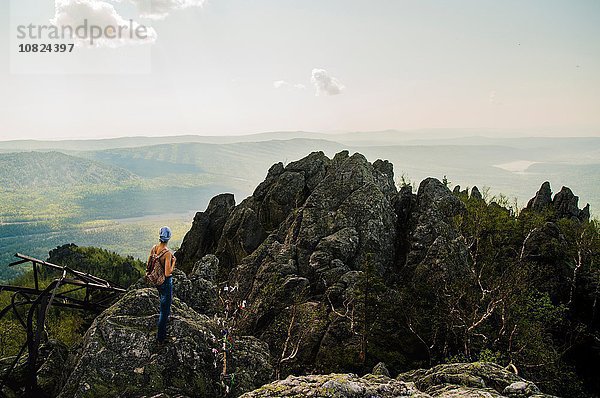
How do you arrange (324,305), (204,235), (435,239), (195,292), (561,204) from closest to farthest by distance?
(195,292), (324,305), (435,239), (204,235), (561,204)

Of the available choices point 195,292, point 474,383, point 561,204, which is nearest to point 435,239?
point 195,292

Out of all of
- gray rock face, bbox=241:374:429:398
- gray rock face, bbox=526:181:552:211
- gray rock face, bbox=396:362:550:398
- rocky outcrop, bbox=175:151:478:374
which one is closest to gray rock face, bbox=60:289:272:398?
gray rock face, bbox=241:374:429:398

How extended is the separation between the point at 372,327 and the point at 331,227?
37.7 feet

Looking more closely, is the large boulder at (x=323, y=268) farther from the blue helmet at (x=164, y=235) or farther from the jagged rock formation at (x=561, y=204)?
the jagged rock formation at (x=561, y=204)

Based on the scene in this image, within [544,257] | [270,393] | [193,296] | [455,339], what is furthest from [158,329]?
[544,257]

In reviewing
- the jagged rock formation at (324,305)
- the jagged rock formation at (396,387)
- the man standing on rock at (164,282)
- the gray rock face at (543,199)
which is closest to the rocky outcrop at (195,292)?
the jagged rock formation at (324,305)

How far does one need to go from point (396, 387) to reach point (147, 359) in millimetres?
7373

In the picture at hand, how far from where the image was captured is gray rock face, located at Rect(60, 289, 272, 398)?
11.4 metres

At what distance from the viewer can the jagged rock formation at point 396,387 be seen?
330 inches

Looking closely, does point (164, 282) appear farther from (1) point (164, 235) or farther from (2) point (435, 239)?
(2) point (435, 239)

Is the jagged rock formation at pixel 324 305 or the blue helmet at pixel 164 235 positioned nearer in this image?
the jagged rock formation at pixel 324 305

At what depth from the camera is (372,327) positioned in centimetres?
2927

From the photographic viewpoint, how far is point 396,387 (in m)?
8.79

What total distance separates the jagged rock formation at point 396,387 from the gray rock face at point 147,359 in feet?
13.2
